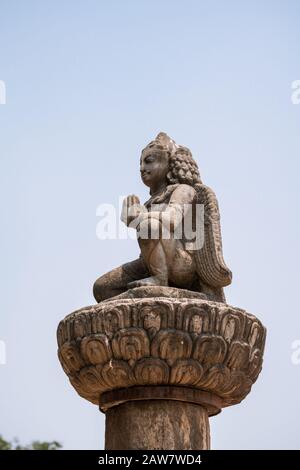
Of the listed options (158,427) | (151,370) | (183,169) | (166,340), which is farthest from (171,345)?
(183,169)

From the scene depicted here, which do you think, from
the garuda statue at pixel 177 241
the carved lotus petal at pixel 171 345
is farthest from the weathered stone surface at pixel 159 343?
the garuda statue at pixel 177 241

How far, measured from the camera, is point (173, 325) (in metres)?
5.93

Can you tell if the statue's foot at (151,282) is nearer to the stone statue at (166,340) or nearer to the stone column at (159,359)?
Result: the stone statue at (166,340)

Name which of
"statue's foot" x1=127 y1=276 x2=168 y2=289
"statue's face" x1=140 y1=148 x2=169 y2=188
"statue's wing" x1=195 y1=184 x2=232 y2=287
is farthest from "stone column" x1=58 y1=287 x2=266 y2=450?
"statue's face" x1=140 y1=148 x2=169 y2=188

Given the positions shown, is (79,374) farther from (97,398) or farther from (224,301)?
(224,301)

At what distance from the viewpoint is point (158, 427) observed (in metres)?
6.05

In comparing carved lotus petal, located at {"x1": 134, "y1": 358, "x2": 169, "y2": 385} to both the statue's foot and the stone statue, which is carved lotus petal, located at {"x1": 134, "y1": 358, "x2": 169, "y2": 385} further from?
the statue's foot

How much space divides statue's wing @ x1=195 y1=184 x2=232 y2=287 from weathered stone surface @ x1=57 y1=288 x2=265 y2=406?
17.6 inches

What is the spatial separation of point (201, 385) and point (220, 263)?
1087 millimetres

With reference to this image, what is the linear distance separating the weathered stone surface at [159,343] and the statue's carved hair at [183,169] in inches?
54.7

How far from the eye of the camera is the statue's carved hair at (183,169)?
727 centimetres

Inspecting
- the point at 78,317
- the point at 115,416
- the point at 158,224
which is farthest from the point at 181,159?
the point at 115,416

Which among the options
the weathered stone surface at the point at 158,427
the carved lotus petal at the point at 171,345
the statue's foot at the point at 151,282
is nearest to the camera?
the carved lotus petal at the point at 171,345

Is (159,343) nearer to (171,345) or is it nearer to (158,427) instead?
(171,345)
